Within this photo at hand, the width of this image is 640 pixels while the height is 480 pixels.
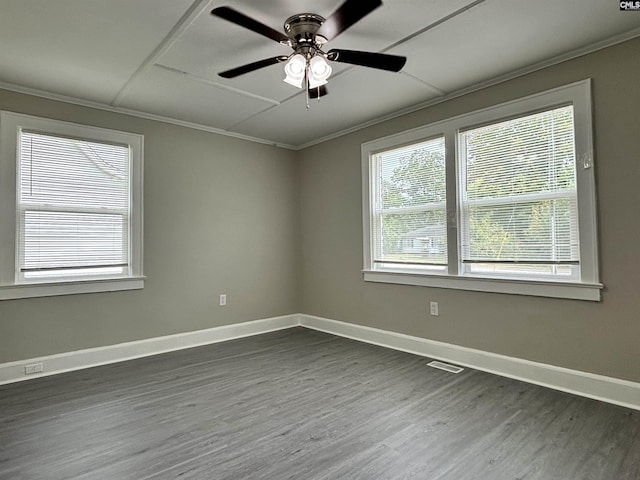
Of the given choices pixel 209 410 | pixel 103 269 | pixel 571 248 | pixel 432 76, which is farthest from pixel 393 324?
pixel 103 269

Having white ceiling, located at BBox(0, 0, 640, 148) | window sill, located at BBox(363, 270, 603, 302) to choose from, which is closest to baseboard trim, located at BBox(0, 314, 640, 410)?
window sill, located at BBox(363, 270, 603, 302)

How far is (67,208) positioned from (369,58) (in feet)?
9.97

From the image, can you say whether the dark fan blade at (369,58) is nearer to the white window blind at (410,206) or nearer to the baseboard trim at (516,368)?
the white window blind at (410,206)

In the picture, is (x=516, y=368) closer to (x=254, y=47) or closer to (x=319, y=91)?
(x=319, y=91)

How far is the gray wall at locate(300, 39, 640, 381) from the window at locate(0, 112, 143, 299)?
2449 mm

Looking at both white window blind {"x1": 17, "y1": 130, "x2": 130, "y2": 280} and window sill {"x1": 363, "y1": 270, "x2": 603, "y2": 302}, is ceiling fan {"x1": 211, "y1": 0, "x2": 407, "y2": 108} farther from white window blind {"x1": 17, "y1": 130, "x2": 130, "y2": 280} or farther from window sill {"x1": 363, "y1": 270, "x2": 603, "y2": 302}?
white window blind {"x1": 17, "y1": 130, "x2": 130, "y2": 280}

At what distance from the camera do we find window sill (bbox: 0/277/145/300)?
10.3 ft

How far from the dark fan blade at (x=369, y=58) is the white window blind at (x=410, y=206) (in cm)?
161

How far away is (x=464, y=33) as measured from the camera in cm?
240

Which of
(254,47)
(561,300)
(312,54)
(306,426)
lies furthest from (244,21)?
(561,300)

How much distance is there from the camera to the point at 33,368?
3.19 m

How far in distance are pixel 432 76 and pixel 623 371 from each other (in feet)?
8.54

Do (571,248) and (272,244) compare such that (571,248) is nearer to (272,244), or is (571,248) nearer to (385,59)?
(385,59)

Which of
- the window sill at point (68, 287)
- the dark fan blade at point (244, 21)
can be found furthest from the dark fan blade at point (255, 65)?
the window sill at point (68, 287)
